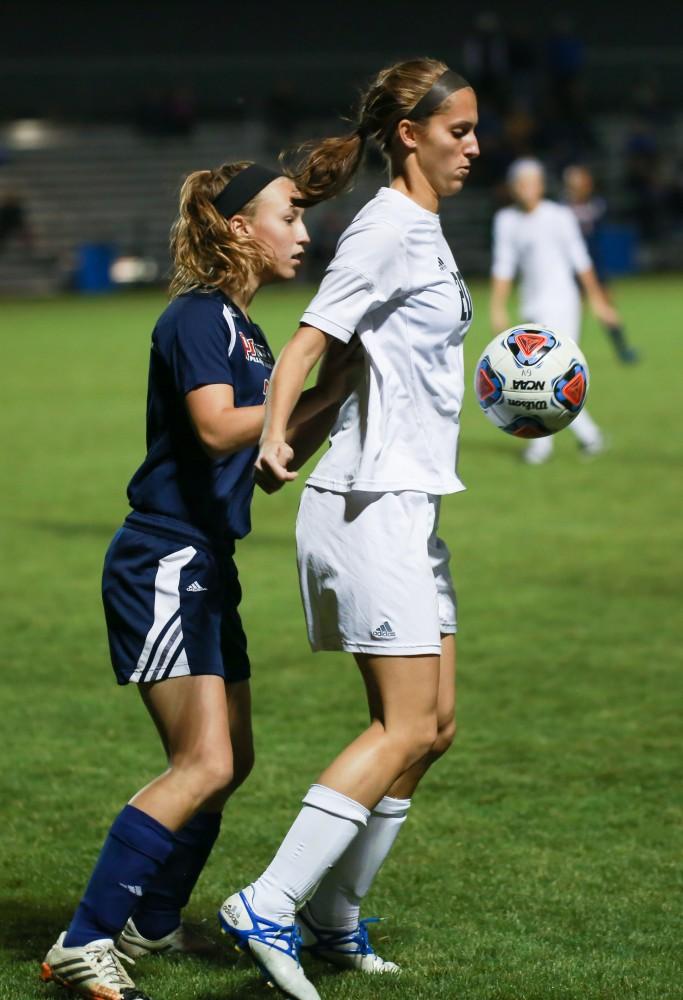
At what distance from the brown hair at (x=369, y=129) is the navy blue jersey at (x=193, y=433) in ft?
1.21

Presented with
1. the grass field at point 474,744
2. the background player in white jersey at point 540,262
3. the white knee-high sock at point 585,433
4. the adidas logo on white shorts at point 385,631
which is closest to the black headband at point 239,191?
the adidas logo on white shorts at point 385,631

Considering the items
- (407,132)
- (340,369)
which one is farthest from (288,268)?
(407,132)

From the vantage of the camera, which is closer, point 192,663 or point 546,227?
point 192,663

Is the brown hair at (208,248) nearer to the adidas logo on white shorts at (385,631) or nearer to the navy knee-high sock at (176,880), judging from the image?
the adidas logo on white shorts at (385,631)

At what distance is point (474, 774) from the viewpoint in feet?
19.2

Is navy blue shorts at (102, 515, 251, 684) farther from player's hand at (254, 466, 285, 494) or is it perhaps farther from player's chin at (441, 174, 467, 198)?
player's chin at (441, 174, 467, 198)

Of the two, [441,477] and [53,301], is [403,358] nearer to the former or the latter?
[441,477]

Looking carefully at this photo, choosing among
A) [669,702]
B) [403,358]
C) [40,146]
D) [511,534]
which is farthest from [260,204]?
[40,146]

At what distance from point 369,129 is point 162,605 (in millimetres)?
1252

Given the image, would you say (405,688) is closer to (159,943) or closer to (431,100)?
(159,943)

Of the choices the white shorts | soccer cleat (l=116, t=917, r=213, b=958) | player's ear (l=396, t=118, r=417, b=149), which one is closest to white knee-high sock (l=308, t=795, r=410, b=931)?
soccer cleat (l=116, t=917, r=213, b=958)

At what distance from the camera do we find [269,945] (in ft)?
11.8

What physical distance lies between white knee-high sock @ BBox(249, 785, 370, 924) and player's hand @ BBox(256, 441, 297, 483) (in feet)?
2.42

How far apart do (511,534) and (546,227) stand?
161 inches
